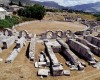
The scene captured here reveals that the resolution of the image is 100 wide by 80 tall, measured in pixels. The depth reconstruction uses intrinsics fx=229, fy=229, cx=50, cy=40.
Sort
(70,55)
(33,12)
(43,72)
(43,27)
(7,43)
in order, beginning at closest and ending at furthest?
(43,72)
(70,55)
(7,43)
(43,27)
(33,12)

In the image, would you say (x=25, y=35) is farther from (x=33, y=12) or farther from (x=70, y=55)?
(x=33, y=12)

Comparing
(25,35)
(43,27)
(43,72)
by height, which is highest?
(43,72)

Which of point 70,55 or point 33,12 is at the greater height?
point 33,12

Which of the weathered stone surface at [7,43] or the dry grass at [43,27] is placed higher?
the weathered stone surface at [7,43]

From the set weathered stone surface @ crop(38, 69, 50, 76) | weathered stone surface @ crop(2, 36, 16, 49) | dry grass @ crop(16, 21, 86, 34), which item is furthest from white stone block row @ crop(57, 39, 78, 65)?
dry grass @ crop(16, 21, 86, 34)

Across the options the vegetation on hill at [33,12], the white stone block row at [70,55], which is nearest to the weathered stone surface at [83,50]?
the white stone block row at [70,55]

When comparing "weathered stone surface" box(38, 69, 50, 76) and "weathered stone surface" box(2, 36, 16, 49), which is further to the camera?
"weathered stone surface" box(2, 36, 16, 49)

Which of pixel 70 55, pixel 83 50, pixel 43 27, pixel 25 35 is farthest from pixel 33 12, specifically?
pixel 70 55

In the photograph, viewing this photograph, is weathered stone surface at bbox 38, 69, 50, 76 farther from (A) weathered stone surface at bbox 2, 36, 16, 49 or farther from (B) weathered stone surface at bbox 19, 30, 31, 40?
(B) weathered stone surface at bbox 19, 30, 31, 40

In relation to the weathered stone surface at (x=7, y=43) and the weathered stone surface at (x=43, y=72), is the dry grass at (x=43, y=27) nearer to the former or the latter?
the weathered stone surface at (x=7, y=43)

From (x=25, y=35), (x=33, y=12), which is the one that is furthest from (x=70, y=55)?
(x=33, y=12)

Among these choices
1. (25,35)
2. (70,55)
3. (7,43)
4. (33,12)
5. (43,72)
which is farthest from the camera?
(33,12)

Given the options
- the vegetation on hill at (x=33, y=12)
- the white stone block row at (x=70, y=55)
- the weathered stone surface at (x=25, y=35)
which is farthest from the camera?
the vegetation on hill at (x=33, y=12)

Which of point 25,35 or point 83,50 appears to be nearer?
point 83,50
